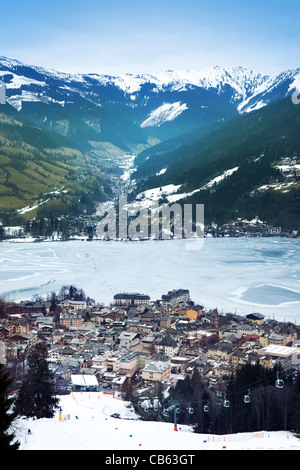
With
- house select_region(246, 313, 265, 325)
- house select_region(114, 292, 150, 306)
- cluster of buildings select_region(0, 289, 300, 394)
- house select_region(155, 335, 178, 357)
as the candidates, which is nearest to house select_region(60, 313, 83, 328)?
cluster of buildings select_region(0, 289, 300, 394)

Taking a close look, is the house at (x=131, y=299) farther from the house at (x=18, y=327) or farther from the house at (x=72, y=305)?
the house at (x=18, y=327)

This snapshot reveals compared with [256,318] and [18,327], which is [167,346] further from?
[18,327]

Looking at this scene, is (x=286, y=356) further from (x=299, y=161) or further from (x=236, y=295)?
(x=299, y=161)

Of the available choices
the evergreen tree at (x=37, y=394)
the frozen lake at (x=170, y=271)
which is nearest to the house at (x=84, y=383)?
the evergreen tree at (x=37, y=394)

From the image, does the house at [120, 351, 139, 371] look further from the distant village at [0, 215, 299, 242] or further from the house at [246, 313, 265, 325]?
the distant village at [0, 215, 299, 242]

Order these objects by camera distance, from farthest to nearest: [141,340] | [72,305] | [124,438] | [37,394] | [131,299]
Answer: [131,299], [72,305], [141,340], [37,394], [124,438]

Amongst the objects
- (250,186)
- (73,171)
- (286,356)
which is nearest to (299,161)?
(250,186)

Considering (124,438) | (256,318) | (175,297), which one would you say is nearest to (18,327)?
(175,297)
